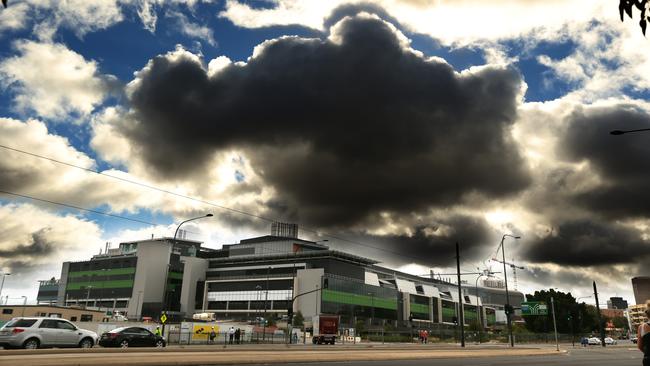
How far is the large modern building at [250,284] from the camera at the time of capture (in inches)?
4670

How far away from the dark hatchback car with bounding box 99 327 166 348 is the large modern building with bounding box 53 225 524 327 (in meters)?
78.0

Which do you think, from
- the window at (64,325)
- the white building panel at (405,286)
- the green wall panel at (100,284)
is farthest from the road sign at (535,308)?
the green wall panel at (100,284)

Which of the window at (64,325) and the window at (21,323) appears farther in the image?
the window at (64,325)

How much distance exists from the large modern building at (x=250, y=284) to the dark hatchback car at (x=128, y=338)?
78.0 metres

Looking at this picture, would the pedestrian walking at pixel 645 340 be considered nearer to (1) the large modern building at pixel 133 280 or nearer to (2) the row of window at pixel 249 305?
(2) the row of window at pixel 249 305

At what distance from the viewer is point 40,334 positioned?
28.2m

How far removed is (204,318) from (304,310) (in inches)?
857

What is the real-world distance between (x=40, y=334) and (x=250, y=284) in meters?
98.3

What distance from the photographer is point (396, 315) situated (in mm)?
136375

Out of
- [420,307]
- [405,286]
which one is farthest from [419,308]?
[405,286]

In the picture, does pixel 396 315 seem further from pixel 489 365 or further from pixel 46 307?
→ pixel 489 365

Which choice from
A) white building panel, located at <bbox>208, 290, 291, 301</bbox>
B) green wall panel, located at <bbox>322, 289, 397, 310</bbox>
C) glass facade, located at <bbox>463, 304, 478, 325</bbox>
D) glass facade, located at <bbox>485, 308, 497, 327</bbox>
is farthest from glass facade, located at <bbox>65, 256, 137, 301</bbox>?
glass facade, located at <bbox>485, 308, 497, 327</bbox>

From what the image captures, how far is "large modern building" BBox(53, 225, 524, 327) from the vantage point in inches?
4670

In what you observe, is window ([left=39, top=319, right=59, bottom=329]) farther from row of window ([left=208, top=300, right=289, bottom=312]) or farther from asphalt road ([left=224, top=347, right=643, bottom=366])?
row of window ([left=208, top=300, right=289, bottom=312])
